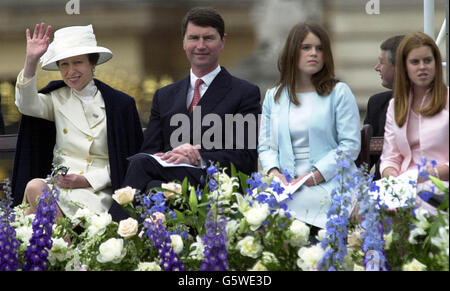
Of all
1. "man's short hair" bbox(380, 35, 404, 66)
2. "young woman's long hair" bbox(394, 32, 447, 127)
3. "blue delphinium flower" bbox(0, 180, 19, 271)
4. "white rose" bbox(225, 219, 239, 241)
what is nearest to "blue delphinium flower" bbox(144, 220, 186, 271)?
"white rose" bbox(225, 219, 239, 241)

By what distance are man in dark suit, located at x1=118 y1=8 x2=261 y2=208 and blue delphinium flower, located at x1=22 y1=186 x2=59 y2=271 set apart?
1274mm

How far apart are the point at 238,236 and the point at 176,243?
24 centimetres

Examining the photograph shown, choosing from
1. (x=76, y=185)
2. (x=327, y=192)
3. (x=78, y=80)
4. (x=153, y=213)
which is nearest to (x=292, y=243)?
(x=153, y=213)

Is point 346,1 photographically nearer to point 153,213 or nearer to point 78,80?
point 78,80

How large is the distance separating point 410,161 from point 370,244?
77cm

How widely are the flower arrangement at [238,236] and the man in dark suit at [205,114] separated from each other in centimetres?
103

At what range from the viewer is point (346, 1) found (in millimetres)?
6742

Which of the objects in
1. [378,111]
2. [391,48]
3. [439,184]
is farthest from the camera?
[378,111]

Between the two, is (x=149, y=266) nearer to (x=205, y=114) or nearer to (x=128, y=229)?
(x=128, y=229)

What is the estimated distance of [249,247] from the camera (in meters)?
3.07

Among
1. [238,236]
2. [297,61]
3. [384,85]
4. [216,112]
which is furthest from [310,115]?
[238,236]

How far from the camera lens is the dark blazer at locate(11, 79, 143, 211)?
15.6ft

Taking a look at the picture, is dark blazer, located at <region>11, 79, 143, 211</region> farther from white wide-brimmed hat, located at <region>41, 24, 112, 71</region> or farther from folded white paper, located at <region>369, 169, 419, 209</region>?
folded white paper, located at <region>369, 169, 419, 209</region>

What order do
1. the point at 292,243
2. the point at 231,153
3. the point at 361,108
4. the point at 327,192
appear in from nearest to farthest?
the point at 292,243, the point at 327,192, the point at 231,153, the point at 361,108
